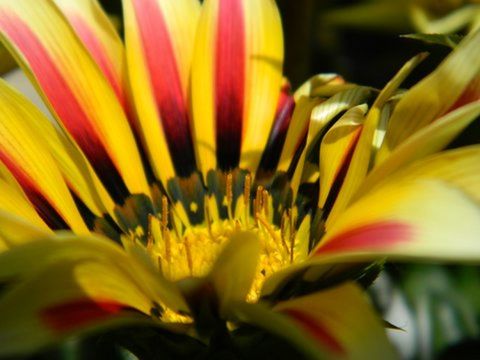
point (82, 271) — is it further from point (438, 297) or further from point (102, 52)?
point (438, 297)

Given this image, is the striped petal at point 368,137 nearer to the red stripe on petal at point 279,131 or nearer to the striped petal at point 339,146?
→ the striped petal at point 339,146

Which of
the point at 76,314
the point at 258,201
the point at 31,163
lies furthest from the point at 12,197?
the point at 258,201

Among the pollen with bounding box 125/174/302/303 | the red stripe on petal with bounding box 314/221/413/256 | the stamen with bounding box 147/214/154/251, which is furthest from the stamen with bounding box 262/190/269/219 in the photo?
the red stripe on petal with bounding box 314/221/413/256

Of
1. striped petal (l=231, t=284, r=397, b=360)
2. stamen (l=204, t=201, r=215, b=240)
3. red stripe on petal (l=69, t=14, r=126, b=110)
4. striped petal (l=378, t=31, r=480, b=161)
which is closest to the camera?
striped petal (l=231, t=284, r=397, b=360)

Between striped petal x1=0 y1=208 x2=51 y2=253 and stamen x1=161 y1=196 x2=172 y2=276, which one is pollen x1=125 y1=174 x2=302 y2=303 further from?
striped petal x1=0 y1=208 x2=51 y2=253

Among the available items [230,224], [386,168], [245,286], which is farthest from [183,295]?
[230,224]

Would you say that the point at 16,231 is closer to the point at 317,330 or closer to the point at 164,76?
the point at 317,330

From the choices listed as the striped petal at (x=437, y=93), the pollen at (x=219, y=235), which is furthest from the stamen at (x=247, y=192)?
the striped petal at (x=437, y=93)
